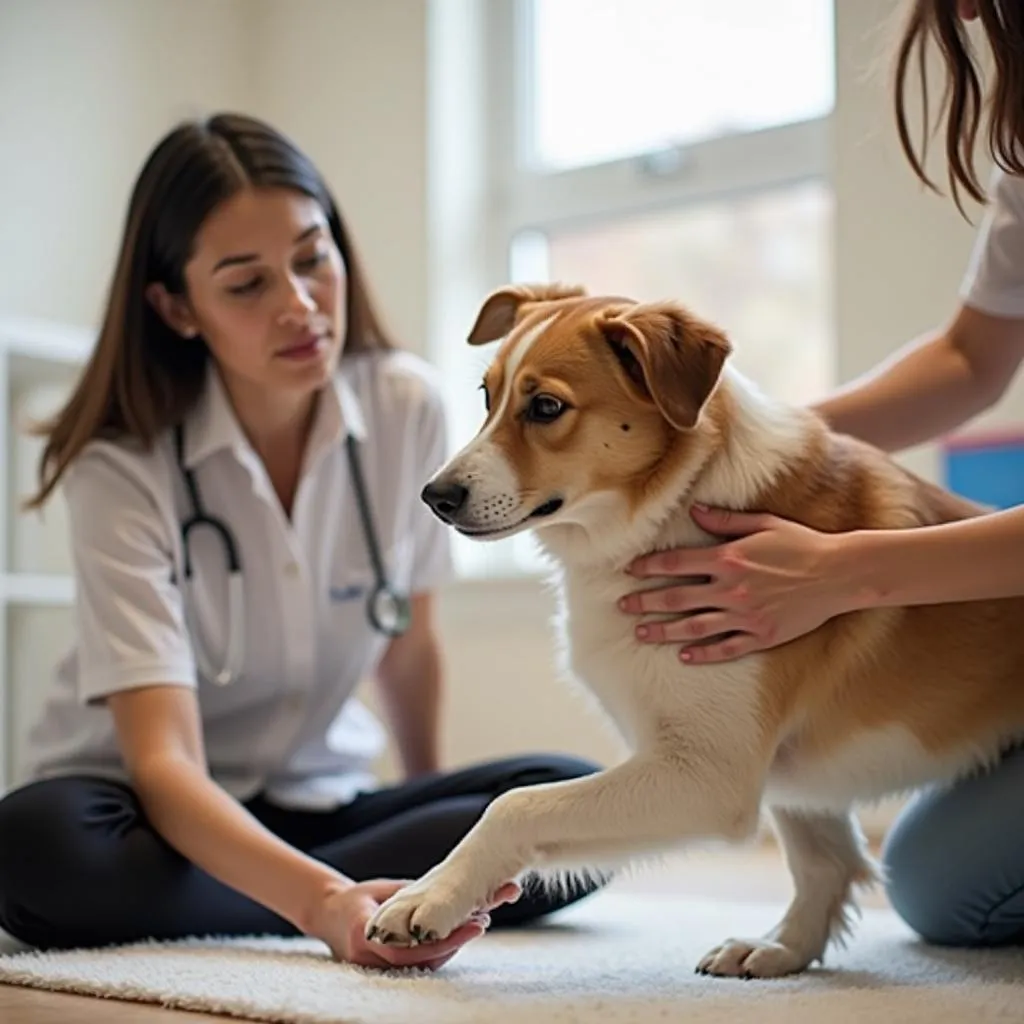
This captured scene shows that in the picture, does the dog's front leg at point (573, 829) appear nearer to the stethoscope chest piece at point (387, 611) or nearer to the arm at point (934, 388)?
the arm at point (934, 388)

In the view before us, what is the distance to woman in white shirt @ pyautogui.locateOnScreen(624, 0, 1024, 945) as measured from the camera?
1551 millimetres

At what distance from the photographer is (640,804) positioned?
1.48 metres

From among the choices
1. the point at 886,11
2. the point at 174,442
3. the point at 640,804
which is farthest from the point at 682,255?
the point at 640,804

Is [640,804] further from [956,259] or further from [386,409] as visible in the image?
[956,259]

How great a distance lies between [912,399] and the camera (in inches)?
78.1

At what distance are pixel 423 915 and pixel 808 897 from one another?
0.52 m

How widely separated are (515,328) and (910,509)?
0.50 m

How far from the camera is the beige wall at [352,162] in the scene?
3.21 m

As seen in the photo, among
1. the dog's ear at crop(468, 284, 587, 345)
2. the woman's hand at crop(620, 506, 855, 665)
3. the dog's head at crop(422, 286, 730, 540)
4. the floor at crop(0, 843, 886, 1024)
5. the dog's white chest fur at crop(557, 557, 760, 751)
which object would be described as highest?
the dog's ear at crop(468, 284, 587, 345)

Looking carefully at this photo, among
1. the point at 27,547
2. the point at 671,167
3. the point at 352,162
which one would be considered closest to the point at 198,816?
the point at 27,547

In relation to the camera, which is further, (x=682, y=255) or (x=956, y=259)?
(x=682, y=255)

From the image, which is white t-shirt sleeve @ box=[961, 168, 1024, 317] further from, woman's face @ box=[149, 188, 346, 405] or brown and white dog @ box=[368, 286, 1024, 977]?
woman's face @ box=[149, 188, 346, 405]

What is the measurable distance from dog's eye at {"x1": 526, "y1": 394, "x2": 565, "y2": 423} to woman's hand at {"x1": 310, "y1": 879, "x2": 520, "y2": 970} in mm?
495

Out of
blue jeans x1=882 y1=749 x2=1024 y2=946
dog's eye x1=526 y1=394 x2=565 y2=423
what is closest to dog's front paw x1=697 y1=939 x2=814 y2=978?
blue jeans x1=882 y1=749 x2=1024 y2=946
